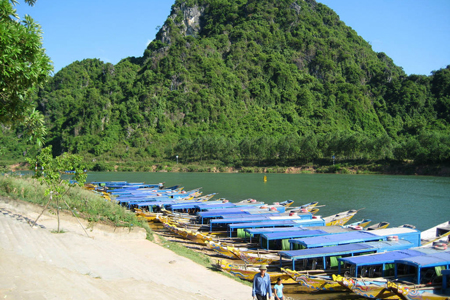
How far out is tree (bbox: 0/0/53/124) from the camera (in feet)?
22.1

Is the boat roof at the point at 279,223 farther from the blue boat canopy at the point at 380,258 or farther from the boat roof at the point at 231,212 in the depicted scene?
the blue boat canopy at the point at 380,258

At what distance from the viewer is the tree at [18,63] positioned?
6.73 meters

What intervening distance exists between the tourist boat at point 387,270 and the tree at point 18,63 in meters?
11.7

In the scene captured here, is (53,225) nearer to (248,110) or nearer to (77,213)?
(77,213)

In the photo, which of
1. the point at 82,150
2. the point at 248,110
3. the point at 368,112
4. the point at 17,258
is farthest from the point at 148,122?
the point at 17,258

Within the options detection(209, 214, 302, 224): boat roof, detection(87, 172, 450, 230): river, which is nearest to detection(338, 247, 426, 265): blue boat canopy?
detection(209, 214, 302, 224): boat roof

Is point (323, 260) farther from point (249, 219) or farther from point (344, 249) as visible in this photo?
point (249, 219)

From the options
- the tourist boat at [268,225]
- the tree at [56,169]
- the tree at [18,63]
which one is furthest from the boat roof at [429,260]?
the tree at [56,169]

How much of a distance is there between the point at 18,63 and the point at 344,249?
45.3 ft

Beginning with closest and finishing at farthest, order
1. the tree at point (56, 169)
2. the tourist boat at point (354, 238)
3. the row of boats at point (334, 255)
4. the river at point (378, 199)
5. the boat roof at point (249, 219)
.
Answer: the row of boats at point (334, 255), the tourist boat at point (354, 238), the tree at point (56, 169), the boat roof at point (249, 219), the river at point (378, 199)

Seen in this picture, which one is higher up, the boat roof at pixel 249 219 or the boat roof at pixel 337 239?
the boat roof at pixel 337 239

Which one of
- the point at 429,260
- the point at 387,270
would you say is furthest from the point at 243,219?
the point at 429,260

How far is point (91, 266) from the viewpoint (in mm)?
12289

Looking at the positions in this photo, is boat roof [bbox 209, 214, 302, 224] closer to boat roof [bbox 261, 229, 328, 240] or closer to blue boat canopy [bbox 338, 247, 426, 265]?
boat roof [bbox 261, 229, 328, 240]
